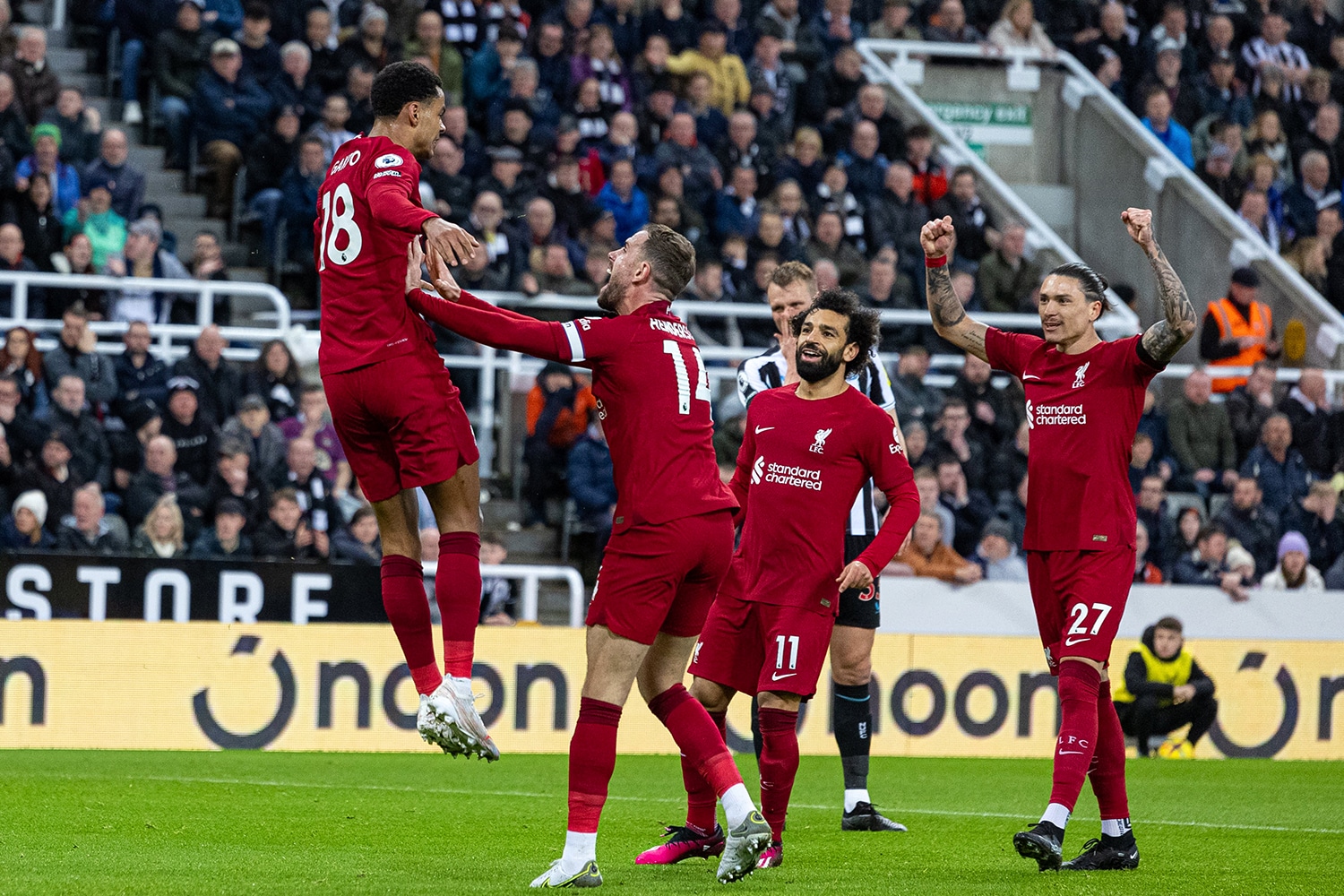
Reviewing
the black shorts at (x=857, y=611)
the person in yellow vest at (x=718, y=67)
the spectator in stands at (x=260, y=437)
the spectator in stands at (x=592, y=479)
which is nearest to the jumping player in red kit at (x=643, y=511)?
the black shorts at (x=857, y=611)

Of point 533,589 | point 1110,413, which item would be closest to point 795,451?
point 1110,413

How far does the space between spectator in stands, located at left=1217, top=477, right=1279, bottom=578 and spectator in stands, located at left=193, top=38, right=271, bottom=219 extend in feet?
29.1

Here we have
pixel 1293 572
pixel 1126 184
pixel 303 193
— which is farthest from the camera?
pixel 1126 184

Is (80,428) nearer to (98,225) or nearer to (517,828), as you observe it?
(98,225)

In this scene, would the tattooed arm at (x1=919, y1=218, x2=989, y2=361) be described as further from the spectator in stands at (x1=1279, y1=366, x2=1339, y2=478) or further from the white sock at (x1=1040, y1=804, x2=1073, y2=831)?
the spectator in stands at (x1=1279, y1=366, x2=1339, y2=478)

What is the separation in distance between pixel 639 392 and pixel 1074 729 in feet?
7.44

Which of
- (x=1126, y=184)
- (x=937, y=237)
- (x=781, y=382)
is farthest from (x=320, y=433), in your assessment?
(x=1126, y=184)

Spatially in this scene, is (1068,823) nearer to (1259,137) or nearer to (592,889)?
(592,889)

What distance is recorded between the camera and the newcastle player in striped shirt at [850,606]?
9.12 metres

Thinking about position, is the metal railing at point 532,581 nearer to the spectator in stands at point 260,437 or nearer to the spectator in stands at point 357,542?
the spectator in stands at point 357,542

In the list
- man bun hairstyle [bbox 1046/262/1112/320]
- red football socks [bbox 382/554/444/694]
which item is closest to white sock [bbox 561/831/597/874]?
red football socks [bbox 382/554/444/694]

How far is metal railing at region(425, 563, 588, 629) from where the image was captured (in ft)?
45.8

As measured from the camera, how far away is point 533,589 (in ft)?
47.3

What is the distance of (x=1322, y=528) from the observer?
56.1 ft
